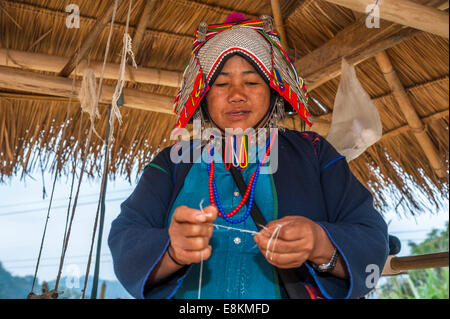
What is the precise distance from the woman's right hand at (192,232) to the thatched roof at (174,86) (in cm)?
126

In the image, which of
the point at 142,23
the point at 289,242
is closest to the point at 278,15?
the point at 142,23

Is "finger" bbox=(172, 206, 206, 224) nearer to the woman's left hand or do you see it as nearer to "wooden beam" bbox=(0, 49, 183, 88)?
the woman's left hand

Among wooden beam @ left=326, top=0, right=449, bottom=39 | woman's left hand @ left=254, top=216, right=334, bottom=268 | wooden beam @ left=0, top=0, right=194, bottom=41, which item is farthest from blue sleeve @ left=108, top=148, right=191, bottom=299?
wooden beam @ left=0, top=0, right=194, bottom=41

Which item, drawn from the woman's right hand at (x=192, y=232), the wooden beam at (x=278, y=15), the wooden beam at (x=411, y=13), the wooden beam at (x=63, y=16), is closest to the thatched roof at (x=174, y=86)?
the wooden beam at (x=63, y=16)

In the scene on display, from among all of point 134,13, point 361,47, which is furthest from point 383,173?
point 134,13

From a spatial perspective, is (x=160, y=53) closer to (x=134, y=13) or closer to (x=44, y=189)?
(x=134, y=13)

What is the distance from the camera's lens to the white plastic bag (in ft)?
6.04

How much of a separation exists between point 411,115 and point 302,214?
1.90 metres

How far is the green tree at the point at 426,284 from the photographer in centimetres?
855

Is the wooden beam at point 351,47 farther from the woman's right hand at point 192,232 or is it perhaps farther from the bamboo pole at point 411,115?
the woman's right hand at point 192,232

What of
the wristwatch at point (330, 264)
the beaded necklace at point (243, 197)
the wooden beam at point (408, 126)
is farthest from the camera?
the wooden beam at point (408, 126)

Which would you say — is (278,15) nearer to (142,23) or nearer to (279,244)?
(142,23)

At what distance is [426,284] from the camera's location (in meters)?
9.89

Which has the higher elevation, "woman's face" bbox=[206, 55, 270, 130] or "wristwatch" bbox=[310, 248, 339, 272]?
"woman's face" bbox=[206, 55, 270, 130]
